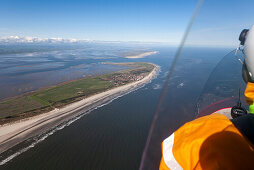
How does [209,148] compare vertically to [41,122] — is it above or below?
above

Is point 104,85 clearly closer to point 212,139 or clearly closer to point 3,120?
point 3,120

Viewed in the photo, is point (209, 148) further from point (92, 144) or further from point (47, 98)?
point (47, 98)

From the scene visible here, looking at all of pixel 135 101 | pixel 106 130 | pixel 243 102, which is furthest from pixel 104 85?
pixel 243 102

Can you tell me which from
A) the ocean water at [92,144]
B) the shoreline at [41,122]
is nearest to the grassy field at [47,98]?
the shoreline at [41,122]

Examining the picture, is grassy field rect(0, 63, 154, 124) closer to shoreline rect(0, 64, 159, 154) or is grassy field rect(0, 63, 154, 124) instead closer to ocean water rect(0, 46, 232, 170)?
shoreline rect(0, 64, 159, 154)

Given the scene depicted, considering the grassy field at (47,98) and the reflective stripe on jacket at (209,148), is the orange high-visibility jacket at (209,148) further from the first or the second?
the grassy field at (47,98)

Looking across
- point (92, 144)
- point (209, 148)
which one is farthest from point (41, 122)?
point (209, 148)
